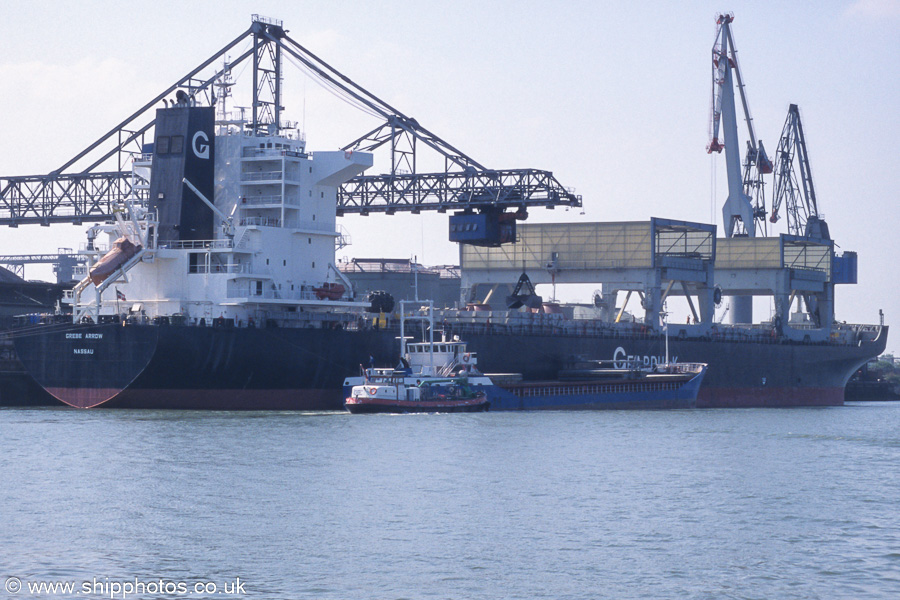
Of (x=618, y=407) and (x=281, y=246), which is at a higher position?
(x=281, y=246)

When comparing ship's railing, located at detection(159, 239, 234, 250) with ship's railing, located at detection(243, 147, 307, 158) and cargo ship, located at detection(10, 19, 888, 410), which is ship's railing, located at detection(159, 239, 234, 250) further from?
ship's railing, located at detection(243, 147, 307, 158)

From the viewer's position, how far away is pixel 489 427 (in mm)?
47625

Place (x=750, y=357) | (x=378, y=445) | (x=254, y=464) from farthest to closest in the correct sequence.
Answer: (x=750, y=357) → (x=378, y=445) → (x=254, y=464)

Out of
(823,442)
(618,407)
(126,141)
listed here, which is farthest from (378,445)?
(126,141)

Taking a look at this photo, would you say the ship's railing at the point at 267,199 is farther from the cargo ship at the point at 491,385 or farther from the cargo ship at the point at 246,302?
the cargo ship at the point at 491,385

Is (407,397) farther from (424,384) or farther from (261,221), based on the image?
(261,221)

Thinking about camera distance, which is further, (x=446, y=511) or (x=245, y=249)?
(x=245, y=249)

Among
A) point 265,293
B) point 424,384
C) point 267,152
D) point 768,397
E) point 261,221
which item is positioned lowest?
point 768,397

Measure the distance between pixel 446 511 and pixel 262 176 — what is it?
1293 inches

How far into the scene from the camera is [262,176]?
58.8m

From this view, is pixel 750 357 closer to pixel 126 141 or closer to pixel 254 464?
pixel 126 141

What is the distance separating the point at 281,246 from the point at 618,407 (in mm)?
18874

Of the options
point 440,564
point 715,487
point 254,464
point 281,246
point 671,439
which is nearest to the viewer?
point 440,564

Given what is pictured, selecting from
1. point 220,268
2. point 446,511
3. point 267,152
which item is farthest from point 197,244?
point 446,511
